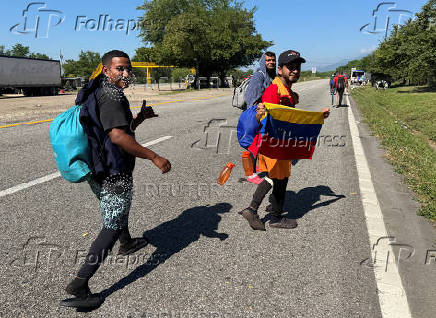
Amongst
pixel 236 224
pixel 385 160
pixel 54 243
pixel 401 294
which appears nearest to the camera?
pixel 401 294

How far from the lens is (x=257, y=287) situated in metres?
2.62

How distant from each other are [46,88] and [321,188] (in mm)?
35864

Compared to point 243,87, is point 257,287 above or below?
below

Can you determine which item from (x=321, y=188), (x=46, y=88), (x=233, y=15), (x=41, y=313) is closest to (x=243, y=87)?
(x=321, y=188)

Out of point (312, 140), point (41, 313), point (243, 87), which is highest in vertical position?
point (243, 87)

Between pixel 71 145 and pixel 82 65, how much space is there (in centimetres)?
8683

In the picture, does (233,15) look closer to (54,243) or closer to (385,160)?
→ (385,160)

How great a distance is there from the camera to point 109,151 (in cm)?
227

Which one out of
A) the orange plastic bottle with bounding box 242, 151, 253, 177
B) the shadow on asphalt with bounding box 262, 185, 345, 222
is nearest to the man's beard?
the orange plastic bottle with bounding box 242, 151, 253, 177

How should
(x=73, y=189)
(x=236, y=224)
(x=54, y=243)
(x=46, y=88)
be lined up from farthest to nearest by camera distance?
(x=46, y=88) < (x=73, y=189) < (x=236, y=224) < (x=54, y=243)

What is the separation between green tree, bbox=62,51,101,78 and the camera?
77250 millimetres

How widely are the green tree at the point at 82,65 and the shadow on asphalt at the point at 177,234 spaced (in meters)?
79.3

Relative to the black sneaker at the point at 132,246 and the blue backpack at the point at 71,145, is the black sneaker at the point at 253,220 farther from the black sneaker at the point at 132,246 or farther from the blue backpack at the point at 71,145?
the blue backpack at the point at 71,145

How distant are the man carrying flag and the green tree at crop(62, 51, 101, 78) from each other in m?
79.8
